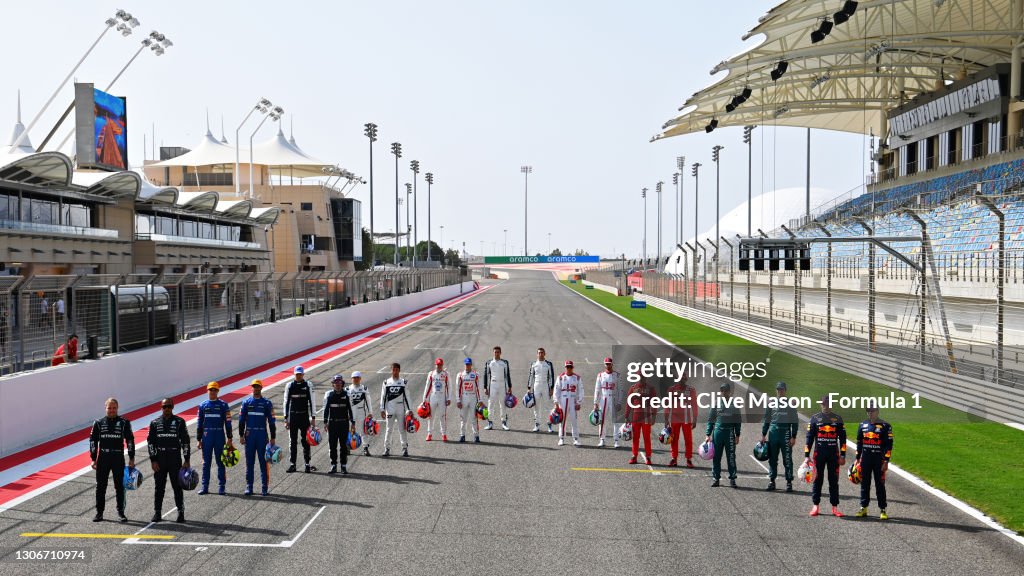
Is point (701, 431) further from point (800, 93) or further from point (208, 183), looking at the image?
point (208, 183)

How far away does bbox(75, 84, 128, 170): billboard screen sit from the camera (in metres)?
51.0

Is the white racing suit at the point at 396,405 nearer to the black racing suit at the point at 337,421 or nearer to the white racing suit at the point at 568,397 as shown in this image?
the black racing suit at the point at 337,421

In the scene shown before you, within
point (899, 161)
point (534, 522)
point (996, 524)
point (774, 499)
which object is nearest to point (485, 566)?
point (534, 522)

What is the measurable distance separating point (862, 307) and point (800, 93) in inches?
1043

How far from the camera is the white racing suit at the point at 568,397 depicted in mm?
13453

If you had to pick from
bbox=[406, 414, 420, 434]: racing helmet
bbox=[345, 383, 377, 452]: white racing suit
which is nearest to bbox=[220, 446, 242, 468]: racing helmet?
bbox=[345, 383, 377, 452]: white racing suit

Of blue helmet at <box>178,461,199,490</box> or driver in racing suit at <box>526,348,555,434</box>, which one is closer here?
blue helmet at <box>178,461,199,490</box>

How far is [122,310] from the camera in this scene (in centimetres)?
1655

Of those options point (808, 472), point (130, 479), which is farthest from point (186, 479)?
point (808, 472)

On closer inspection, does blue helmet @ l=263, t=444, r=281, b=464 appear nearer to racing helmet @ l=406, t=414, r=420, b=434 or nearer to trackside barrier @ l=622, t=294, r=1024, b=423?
racing helmet @ l=406, t=414, r=420, b=434

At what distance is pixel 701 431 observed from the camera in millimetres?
14648

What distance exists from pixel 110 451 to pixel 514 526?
4910mm

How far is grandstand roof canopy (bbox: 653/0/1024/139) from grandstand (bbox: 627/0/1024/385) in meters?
0.11

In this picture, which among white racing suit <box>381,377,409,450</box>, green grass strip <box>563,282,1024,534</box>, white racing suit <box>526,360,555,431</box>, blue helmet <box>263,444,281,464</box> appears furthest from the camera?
white racing suit <box>526,360,555,431</box>
